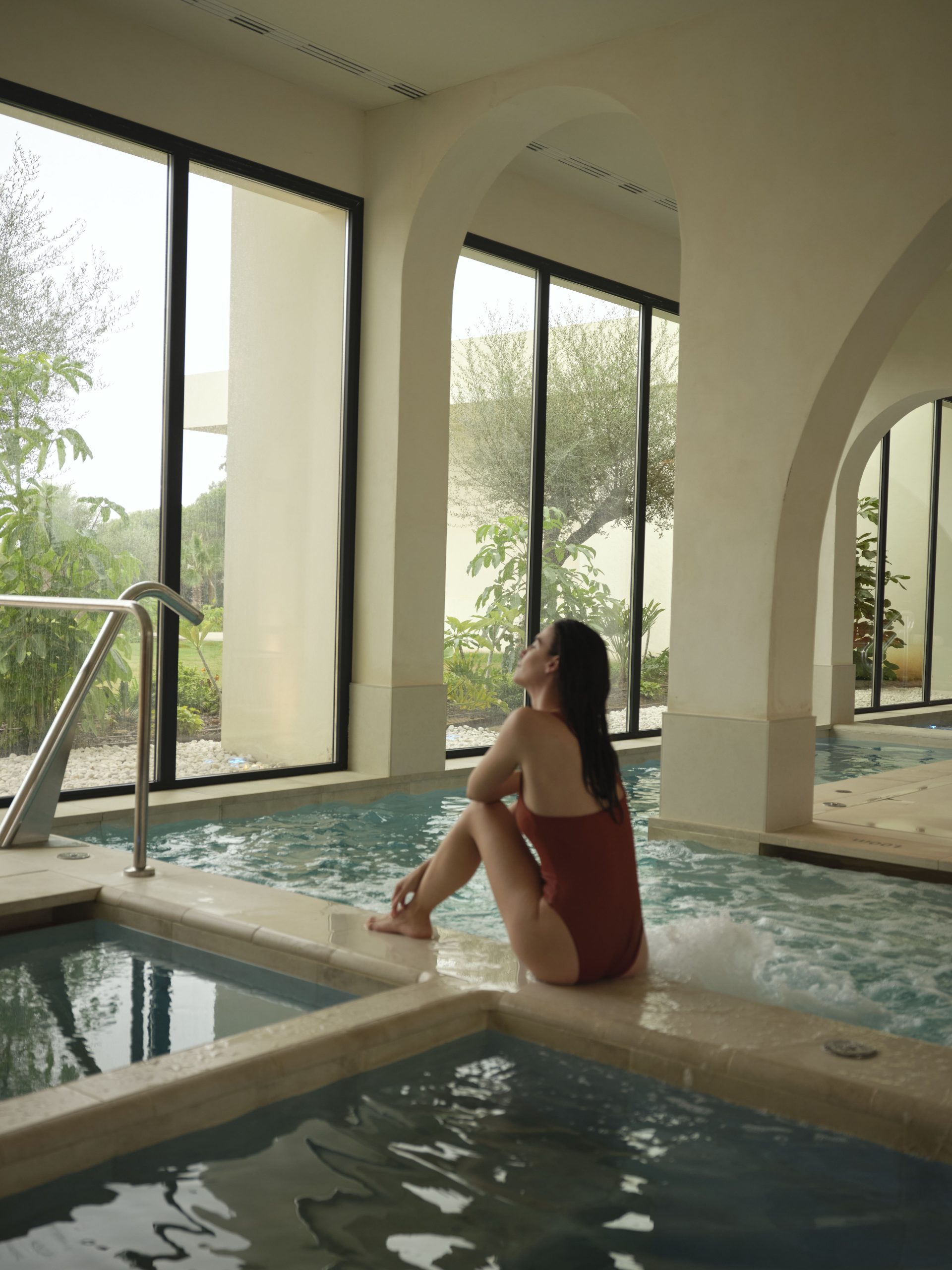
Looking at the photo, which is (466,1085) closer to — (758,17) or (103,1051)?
(103,1051)

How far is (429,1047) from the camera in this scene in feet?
8.61

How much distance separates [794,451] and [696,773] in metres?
1.45

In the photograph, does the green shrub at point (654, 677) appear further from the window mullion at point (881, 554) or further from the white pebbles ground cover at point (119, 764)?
the window mullion at point (881, 554)

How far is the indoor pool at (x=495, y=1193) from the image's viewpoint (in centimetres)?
185

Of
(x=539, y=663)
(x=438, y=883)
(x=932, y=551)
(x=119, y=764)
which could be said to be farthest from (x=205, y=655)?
(x=932, y=551)

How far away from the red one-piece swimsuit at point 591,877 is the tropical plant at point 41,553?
3289 millimetres

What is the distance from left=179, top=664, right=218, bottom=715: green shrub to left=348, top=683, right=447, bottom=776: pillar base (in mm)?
834

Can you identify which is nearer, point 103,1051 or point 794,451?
point 103,1051

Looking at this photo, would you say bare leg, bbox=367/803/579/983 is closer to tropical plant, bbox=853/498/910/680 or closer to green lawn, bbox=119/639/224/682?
green lawn, bbox=119/639/224/682

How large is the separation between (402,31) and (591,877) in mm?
4386

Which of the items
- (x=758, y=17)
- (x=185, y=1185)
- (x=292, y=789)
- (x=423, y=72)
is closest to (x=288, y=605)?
(x=292, y=789)

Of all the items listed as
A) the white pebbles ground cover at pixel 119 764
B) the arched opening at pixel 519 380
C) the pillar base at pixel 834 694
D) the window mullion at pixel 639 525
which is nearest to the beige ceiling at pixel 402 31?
the arched opening at pixel 519 380

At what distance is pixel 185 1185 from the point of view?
80.2 inches

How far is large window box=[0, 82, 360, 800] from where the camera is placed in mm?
5395
